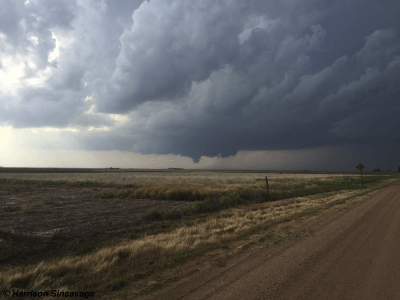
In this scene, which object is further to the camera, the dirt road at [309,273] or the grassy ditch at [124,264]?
the grassy ditch at [124,264]

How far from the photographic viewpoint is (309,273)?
539 cm

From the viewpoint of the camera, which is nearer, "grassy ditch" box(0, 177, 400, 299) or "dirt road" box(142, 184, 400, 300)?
"dirt road" box(142, 184, 400, 300)

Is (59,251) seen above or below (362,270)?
below

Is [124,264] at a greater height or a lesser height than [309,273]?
lesser

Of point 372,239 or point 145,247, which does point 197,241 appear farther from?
point 372,239

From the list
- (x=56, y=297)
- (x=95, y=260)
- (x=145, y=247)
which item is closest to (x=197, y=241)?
(x=145, y=247)

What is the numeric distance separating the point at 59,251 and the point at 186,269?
641cm

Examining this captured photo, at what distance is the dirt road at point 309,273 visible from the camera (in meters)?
4.50

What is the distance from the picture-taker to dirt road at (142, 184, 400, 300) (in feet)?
14.8

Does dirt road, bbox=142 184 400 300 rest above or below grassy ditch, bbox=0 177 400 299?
above

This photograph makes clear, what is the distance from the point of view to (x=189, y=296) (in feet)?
14.6

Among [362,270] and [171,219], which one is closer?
[362,270]

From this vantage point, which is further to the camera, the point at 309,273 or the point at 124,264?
the point at 124,264

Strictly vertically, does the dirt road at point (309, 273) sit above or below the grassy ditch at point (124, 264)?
above
